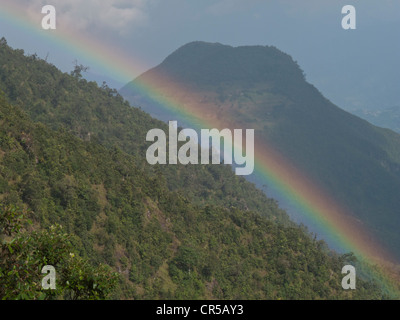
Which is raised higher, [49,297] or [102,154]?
[102,154]

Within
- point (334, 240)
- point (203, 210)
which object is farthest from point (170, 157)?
point (334, 240)

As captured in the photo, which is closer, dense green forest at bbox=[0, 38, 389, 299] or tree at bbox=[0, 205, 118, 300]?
tree at bbox=[0, 205, 118, 300]

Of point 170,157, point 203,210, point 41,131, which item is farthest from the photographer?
point 170,157

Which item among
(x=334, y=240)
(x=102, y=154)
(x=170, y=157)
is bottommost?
(x=334, y=240)

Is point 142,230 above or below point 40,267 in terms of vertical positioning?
above

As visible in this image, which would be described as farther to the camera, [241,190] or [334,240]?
[334,240]

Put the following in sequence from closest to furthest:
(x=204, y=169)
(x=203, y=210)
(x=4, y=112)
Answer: (x=4, y=112), (x=203, y=210), (x=204, y=169)

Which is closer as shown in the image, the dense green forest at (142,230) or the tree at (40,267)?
the tree at (40,267)

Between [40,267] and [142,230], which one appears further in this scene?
[142,230]
